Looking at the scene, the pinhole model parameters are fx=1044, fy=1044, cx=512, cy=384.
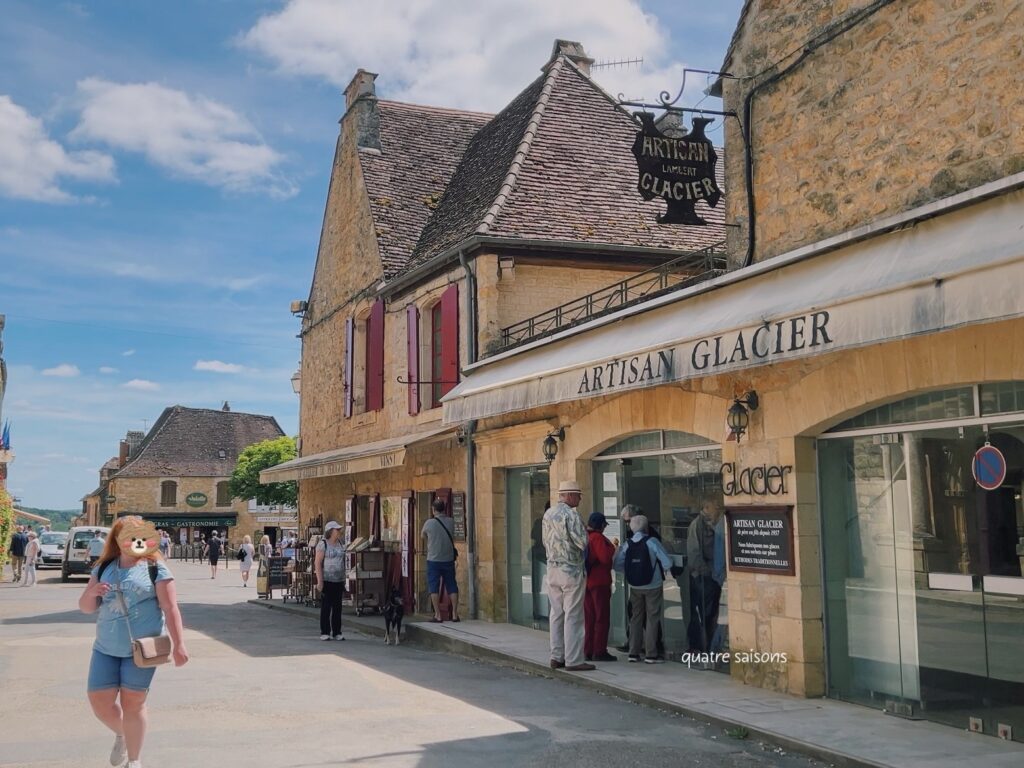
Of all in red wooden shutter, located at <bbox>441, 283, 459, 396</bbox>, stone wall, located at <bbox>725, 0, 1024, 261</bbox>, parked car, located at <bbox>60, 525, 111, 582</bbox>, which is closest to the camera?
stone wall, located at <bbox>725, 0, 1024, 261</bbox>

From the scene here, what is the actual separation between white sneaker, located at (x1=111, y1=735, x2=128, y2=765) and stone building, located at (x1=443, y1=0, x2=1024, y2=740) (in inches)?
183

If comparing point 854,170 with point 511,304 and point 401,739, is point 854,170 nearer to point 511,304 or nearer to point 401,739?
point 401,739

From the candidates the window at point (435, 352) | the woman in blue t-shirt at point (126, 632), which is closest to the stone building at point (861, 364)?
the woman in blue t-shirt at point (126, 632)

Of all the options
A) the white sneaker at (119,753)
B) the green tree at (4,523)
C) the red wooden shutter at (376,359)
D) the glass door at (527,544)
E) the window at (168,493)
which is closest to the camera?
the white sneaker at (119,753)

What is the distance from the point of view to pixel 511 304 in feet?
49.9

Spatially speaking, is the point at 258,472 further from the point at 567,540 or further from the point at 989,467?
the point at 989,467

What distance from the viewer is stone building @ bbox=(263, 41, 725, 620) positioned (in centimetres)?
1516

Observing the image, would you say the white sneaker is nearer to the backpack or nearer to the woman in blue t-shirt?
the woman in blue t-shirt

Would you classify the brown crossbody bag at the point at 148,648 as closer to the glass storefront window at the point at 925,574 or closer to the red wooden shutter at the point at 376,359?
the glass storefront window at the point at 925,574

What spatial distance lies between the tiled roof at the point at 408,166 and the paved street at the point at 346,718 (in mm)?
9222

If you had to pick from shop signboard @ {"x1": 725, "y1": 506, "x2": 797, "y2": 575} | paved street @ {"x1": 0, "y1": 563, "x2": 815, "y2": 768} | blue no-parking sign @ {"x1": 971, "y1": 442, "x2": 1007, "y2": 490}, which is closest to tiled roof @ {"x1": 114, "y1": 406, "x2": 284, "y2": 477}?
paved street @ {"x1": 0, "y1": 563, "x2": 815, "y2": 768}

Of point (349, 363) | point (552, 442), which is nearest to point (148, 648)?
point (552, 442)

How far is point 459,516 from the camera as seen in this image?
49.9 ft

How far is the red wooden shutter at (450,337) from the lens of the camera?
15.7m
